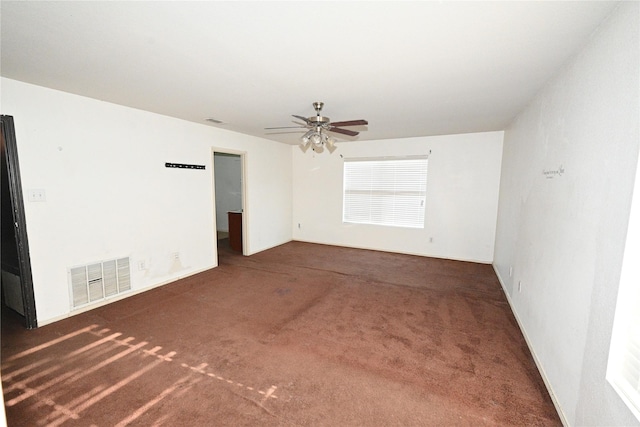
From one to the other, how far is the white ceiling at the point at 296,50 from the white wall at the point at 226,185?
431 centimetres

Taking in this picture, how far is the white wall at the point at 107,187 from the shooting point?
2.66 meters

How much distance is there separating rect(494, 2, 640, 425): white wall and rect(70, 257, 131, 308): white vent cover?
4.37m

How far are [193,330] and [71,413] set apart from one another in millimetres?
1042

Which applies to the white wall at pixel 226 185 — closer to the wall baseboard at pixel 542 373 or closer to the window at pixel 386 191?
the window at pixel 386 191

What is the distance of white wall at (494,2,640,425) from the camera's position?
128cm

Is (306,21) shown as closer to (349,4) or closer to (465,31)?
(349,4)

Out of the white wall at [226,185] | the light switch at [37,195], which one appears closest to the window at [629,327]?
the light switch at [37,195]

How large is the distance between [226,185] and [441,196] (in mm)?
5592

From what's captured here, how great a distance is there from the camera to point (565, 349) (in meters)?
1.74

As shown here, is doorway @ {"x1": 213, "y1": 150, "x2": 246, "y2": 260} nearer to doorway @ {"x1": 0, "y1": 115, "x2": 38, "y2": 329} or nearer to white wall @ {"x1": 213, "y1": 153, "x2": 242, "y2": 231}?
white wall @ {"x1": 213, "y1": 153, "x2": 242, "y2": 231}

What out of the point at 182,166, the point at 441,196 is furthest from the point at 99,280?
the point at 441,196

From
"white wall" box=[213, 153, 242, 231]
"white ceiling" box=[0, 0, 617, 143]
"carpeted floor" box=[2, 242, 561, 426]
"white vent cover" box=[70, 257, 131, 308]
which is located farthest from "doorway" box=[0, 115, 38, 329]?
"white wall" box=[213, 153, 242, 231]

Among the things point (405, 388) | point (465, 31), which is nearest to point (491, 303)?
point (405, 388)

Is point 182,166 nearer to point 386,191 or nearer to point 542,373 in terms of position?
point 386,191
